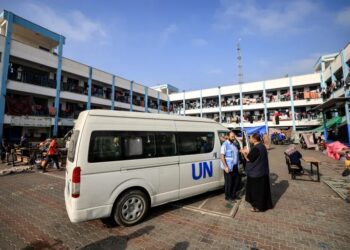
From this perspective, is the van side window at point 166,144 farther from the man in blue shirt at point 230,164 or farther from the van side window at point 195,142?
the man in blue shirt at point 230,164

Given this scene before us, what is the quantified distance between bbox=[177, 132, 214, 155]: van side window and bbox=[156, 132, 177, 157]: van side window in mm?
197

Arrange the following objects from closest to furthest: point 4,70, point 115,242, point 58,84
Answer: point 115,242 < point 4,70 < point 58,84

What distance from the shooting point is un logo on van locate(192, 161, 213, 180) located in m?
5.05

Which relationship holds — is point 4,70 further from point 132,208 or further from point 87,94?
point 132,208

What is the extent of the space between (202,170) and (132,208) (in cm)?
211

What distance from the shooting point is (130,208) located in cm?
405

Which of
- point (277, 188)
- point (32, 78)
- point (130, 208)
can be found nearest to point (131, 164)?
point (130, 208)

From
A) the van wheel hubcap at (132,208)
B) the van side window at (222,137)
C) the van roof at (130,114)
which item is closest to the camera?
the van roof at (130,114)

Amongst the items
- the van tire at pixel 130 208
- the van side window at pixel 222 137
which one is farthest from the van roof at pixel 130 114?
the van tire at pixel 130 208

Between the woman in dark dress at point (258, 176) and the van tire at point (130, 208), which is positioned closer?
the van tire at point (130, 208)

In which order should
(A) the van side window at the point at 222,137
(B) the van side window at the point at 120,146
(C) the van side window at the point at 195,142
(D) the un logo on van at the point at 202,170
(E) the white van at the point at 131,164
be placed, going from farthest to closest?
(A) the van side window at the point at 222,137 → (D) the un logo on van at the point at 202,170 → (C) the van side window at the point at 195,142 → (B) the van side window at the point at 120,146 → (E) the white van at the point at 131,164

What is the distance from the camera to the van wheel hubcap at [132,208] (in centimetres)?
397

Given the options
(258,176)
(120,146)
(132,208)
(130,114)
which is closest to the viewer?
(120,146)

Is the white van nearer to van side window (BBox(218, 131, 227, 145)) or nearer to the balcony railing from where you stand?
van side window (BBox(218, 131, 227, 145))
